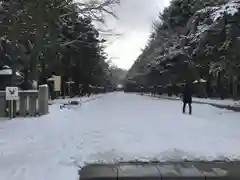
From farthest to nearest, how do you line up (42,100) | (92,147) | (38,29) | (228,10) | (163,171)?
(228,10) → (42,100) → (38,29) → (92,147) → (163,171)

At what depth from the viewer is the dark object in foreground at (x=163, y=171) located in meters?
6.96

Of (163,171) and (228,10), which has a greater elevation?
(228,10)

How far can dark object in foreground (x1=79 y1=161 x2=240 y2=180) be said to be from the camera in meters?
6.96

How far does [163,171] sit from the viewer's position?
726 cm

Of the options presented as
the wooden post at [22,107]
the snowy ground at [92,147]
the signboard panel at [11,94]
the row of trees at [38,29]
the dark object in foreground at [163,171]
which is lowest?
the dark object in foreground at [163,171]

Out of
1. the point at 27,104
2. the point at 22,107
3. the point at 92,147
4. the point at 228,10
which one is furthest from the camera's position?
the point at 228,10

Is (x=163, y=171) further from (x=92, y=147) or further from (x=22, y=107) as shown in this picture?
(x=22, y=107)

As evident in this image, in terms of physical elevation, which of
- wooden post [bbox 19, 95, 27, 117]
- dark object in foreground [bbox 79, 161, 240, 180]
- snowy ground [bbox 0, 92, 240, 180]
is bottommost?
dark object in foreground [bbox 79, 161, 240, 180]

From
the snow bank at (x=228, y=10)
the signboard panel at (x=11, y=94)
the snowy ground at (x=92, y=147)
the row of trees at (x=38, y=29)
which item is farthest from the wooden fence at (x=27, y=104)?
A: the snow bank at (x=228, y=10)

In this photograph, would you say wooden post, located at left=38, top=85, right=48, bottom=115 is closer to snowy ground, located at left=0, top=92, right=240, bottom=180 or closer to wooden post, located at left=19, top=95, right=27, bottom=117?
wooden post, located at left=19, top=95, right=27, bottom=117

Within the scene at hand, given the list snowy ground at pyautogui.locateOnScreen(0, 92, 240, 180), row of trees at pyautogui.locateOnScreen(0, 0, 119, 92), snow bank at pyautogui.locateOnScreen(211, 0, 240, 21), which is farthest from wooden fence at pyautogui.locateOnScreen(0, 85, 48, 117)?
snow bank at pyautogui.locateOnScreen(211, 0, 240, 21)

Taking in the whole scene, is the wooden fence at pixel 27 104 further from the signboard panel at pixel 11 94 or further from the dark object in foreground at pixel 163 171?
the dark object in foreground at pixel 163 171

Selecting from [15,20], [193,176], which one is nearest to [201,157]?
[193,176]

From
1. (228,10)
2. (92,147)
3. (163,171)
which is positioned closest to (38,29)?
(92,147)
